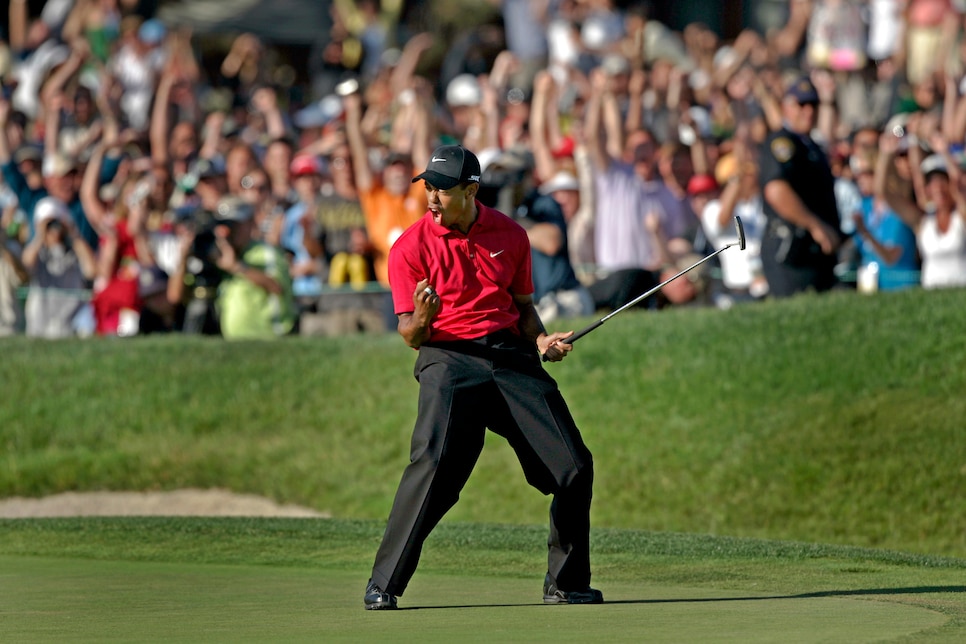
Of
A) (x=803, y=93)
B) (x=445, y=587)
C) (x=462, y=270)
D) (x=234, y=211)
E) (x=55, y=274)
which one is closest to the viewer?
(x=462, y=270)

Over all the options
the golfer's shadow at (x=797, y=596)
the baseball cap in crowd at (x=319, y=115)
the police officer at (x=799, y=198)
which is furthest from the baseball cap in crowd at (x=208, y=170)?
the golfer's shadow at (x=797, y=596)

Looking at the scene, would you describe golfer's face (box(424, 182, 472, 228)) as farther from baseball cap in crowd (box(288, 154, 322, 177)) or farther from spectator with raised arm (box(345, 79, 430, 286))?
baseball cap in crowd (box(288, 154, 322, 177))

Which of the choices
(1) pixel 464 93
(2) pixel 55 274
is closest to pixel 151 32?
(1) pixel 464 93

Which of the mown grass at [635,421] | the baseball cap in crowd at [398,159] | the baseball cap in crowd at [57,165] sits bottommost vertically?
the mown grass at [635,421]

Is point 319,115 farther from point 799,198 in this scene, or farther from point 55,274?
point 799,198

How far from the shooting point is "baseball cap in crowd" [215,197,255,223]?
16438mm

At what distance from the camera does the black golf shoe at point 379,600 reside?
Result: 7.59 metres

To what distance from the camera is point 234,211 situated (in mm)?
16469

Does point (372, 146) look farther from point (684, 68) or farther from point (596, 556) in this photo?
point (596, 556)

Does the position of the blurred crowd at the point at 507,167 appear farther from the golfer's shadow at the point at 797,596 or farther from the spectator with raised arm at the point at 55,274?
the golfer's shadow at the point at 797,596

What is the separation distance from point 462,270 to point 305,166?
11028 millimetres

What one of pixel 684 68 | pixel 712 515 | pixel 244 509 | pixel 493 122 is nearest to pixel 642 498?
pixel 712 515

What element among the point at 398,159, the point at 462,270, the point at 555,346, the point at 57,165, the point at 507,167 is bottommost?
the point at 555,346

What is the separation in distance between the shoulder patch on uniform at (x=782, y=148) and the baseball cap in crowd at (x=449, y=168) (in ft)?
24.4
